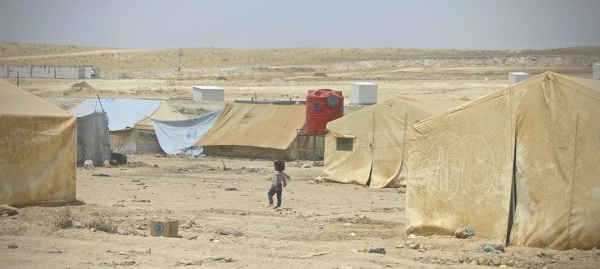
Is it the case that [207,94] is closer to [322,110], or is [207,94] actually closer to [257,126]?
[257,126]

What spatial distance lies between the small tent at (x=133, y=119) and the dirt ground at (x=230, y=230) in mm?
6096

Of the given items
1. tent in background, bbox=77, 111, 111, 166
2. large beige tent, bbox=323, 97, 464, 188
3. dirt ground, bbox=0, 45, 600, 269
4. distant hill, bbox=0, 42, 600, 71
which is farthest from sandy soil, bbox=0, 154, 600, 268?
distant hill, bbox=0, 42, 600, 71

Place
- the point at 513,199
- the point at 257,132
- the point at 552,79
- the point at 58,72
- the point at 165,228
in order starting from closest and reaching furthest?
1. the point at 552,79
2. the point at 513,199
3. the point at 165,228
4. the point at 257,132
5. the point at 58,72

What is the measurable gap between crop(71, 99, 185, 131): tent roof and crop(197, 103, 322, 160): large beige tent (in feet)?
6.71

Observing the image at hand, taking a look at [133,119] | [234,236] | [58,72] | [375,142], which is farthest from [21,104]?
[58,72]

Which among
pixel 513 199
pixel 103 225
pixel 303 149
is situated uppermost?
pixel 513 199

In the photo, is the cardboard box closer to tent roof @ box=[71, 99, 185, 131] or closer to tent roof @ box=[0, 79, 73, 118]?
tent roof @ box=[0, 79, 73, 118]

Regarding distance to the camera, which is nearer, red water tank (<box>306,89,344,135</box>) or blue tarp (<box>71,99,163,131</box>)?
red water tank (<box>306,89,344,135</box>)

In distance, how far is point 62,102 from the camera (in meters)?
36.7

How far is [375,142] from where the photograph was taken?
2305 centimetres

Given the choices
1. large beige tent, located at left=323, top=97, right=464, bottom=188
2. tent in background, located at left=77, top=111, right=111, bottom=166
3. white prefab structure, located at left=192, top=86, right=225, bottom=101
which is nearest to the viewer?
large beige tent, located at left=323, top=97, right=464, bottom=188

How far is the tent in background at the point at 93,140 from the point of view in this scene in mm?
26344

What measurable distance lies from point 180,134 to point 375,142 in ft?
33.8

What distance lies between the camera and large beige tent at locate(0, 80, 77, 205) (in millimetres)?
15164
